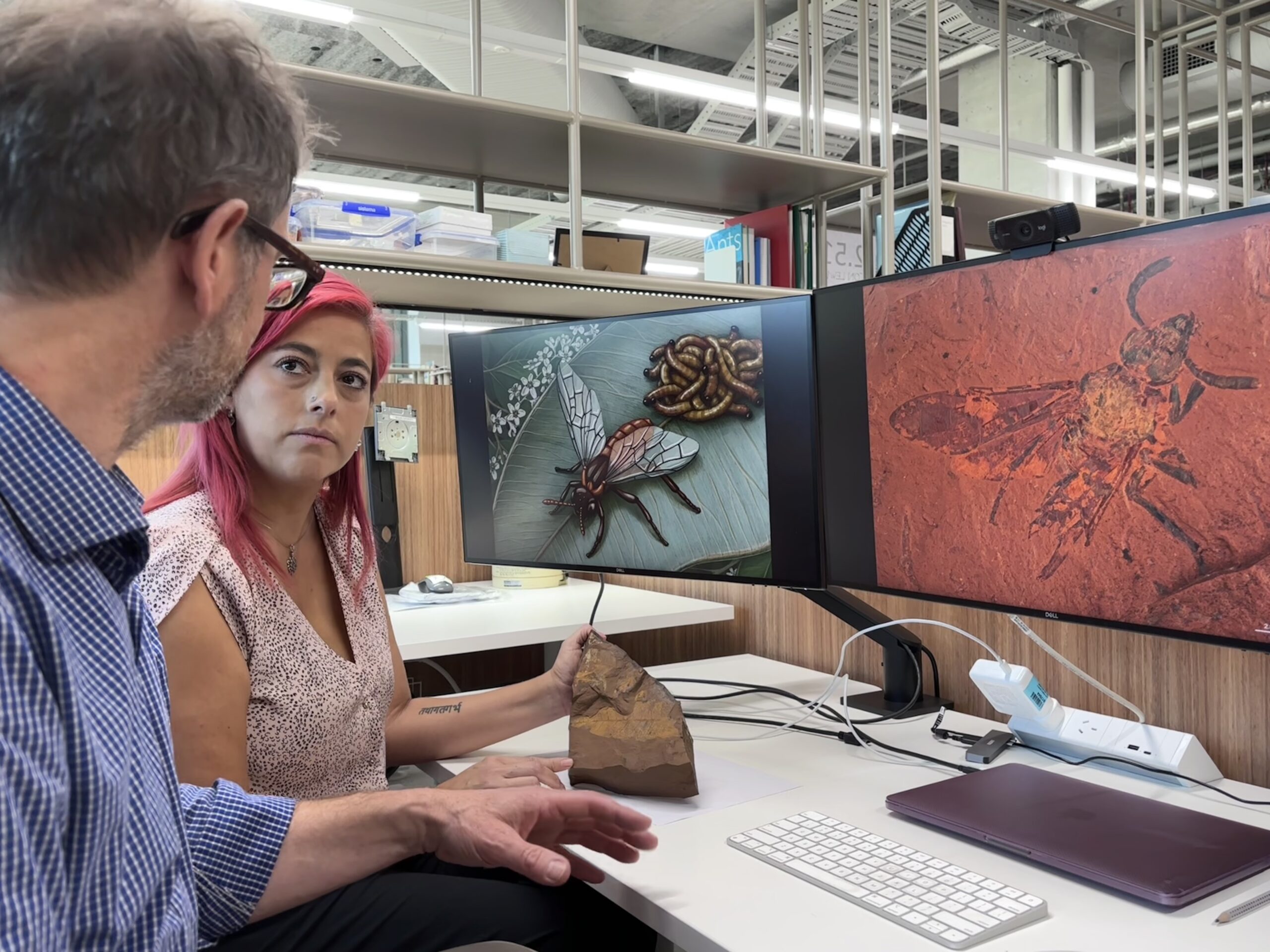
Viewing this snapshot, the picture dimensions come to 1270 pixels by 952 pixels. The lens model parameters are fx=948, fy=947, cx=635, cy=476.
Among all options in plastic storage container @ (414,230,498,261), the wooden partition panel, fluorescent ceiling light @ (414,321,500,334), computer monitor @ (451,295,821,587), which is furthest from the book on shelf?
computer monitor @ (451,295,821,587)

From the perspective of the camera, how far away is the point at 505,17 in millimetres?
Result: 4707

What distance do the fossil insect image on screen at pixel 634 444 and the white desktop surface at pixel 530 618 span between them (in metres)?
0.17

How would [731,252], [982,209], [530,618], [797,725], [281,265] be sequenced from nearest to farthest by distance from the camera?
[281,265]
[797,725]
[530,618]
[731,252]
[982,209]

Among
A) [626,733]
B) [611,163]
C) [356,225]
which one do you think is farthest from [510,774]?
[611,163]

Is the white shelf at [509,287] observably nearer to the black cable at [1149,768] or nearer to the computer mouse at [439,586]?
the computer mouse at [439,586]

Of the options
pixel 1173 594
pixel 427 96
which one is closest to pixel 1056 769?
pixel 1173 594

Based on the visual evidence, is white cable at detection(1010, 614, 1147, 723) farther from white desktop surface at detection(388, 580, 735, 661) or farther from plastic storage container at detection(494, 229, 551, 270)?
plastic storage container at detection(494, 229, 551, 270)

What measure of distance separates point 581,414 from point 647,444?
122 mm

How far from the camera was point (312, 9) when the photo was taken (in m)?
3.46

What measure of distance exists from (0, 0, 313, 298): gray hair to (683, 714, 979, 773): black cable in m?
0.93

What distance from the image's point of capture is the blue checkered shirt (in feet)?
1.45

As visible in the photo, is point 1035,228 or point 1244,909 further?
point 1035,228

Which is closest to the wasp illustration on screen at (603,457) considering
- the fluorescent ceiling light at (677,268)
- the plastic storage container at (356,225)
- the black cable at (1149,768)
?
the black cable at (1149,768)

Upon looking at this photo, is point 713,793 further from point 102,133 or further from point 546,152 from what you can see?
point 546,152
